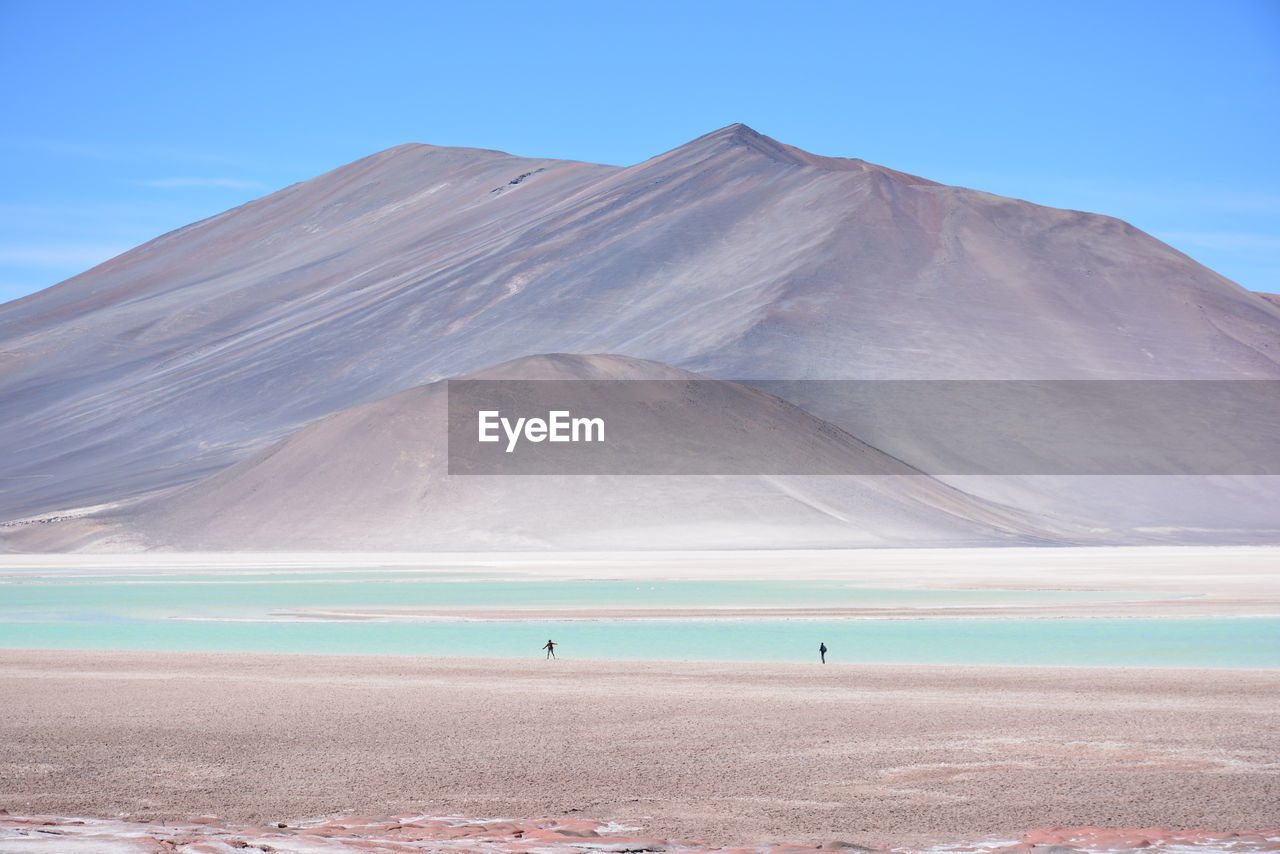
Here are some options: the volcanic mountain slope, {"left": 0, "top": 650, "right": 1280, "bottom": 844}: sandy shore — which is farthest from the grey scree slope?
{"left": 0, "top": 650, "right": 1280, "bottom": 844}: sandy shore

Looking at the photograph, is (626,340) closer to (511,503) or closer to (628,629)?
(511,503)

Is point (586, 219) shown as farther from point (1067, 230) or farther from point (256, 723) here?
point (256, 723)

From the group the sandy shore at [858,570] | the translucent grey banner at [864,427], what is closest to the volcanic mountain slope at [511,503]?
the translucent grey banner at [864,427]

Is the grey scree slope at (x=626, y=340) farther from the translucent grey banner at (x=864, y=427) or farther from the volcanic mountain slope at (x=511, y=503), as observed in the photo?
the translucent grey banner at (x=864, y=427)

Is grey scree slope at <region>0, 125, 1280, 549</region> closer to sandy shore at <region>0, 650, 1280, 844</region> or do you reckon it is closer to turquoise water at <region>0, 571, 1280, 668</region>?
turquoise water at <region>0, 571, 1280, 668</region>

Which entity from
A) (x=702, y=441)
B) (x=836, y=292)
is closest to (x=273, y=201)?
(x=836, y=292)

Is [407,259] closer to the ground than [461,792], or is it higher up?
higher up

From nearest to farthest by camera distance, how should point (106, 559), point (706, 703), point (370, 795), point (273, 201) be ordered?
point (370, 795) → point (706, 703) → point (106, 559) → point (273, 201)
